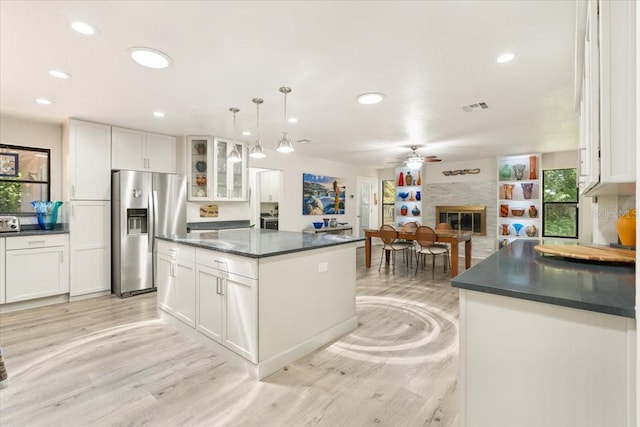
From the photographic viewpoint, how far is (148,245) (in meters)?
4.39

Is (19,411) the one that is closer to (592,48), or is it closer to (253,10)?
(253,10)

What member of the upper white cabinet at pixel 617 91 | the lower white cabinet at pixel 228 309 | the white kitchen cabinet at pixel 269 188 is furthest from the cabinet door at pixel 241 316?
the white kitchen cabinet at pixel 269 188

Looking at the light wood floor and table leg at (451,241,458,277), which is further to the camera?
table leg at (451,241,458,277)

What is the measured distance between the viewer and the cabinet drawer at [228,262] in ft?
7.34

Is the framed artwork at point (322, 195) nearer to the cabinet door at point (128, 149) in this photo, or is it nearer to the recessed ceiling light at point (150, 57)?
the cabinet door at point (128, 149)

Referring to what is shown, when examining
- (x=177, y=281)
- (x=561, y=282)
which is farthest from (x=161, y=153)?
(x=561, y=282)

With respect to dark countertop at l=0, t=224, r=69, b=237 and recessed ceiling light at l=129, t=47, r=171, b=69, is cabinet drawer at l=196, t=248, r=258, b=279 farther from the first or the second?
dark countertop at l=0, t=224, r=69, b=237

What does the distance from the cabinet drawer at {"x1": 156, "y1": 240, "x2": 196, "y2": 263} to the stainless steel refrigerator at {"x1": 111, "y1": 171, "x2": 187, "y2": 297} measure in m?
1.17

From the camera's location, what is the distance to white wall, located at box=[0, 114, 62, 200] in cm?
393

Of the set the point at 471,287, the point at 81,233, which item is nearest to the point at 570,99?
the point at 471,287

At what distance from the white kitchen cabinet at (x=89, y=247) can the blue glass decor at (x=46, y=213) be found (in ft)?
1.00

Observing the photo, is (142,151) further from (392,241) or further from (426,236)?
(426,236)

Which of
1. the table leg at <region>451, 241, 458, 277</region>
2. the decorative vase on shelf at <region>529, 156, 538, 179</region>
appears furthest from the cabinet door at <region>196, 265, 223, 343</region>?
the decorative vase on shelf at <region>529, 156, 538, 179</region>

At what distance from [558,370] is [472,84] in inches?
98.1
